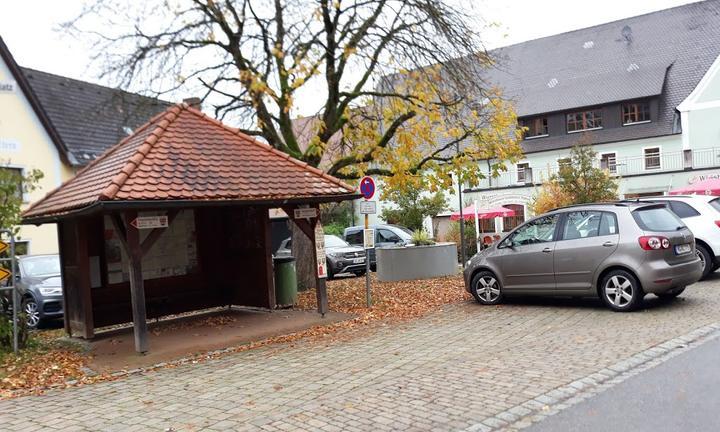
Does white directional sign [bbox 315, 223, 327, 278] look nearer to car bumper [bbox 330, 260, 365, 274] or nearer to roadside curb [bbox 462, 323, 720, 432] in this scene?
roadside curb [bbox 462, 323, 720, 432]

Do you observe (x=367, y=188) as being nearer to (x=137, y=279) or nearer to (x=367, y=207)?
(x=367, y=207)

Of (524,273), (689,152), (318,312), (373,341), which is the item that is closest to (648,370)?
(373,341)

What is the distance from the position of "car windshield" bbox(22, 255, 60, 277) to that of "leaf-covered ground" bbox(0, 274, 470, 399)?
6.64 feet

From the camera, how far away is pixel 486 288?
37.3ft

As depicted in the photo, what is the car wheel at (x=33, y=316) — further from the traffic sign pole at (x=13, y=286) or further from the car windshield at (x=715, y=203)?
the car windshield at (x=715, y=203)

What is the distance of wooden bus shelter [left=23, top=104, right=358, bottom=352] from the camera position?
866cm

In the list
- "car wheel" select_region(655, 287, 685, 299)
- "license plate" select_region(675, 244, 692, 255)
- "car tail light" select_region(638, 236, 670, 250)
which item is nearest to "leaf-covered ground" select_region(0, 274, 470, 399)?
"car wheel" select_region(655, 287, 685, 299)

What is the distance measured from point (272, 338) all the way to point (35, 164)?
61.7 ft

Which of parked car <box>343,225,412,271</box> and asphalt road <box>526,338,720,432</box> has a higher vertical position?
parked car <box>343,225,412,271</box>

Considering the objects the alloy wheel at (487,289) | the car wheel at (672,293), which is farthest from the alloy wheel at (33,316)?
the car wheel at (672,293)

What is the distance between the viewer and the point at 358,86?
46.4ft

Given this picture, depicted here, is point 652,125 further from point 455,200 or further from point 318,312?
point 318,312

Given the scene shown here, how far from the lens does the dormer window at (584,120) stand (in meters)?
38.5

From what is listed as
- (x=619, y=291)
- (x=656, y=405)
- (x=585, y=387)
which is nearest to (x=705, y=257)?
(x=619, y=291)
